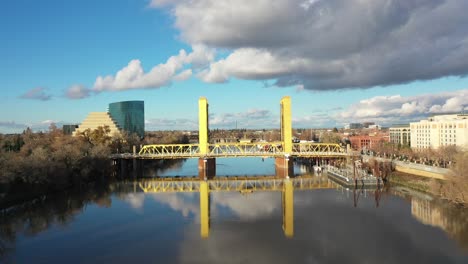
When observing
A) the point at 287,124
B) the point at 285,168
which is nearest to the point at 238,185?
the point at 285,168

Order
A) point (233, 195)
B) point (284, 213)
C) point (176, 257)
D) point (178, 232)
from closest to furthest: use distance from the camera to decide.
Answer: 1. point (176, 257)
2. point (178, 232)
3. point (284, 213)
4. point (233, 195)

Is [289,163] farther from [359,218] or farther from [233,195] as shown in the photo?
[359,218]

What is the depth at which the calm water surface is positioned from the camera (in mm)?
17219

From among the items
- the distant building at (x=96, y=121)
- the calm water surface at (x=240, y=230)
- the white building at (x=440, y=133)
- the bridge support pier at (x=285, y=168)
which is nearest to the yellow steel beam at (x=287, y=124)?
the bridge support pier at (x=285, y=168)

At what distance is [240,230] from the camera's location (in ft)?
70.6

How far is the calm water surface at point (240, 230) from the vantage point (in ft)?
56.5

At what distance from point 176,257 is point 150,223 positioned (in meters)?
7.01

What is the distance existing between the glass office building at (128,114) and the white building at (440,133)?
6557 centimetres

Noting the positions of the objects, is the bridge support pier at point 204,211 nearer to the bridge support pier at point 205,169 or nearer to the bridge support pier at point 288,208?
the bridge support pier at point 288,208

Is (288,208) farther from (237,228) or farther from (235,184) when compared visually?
(235,184)

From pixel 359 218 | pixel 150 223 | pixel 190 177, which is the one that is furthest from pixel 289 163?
pixel 150 223

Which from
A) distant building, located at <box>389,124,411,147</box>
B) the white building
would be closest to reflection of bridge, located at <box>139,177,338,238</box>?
the white building

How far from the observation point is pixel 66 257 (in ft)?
56.8

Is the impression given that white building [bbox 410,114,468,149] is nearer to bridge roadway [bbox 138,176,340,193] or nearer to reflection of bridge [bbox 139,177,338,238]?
bridge roadway [bbox 138,176,340,193]
